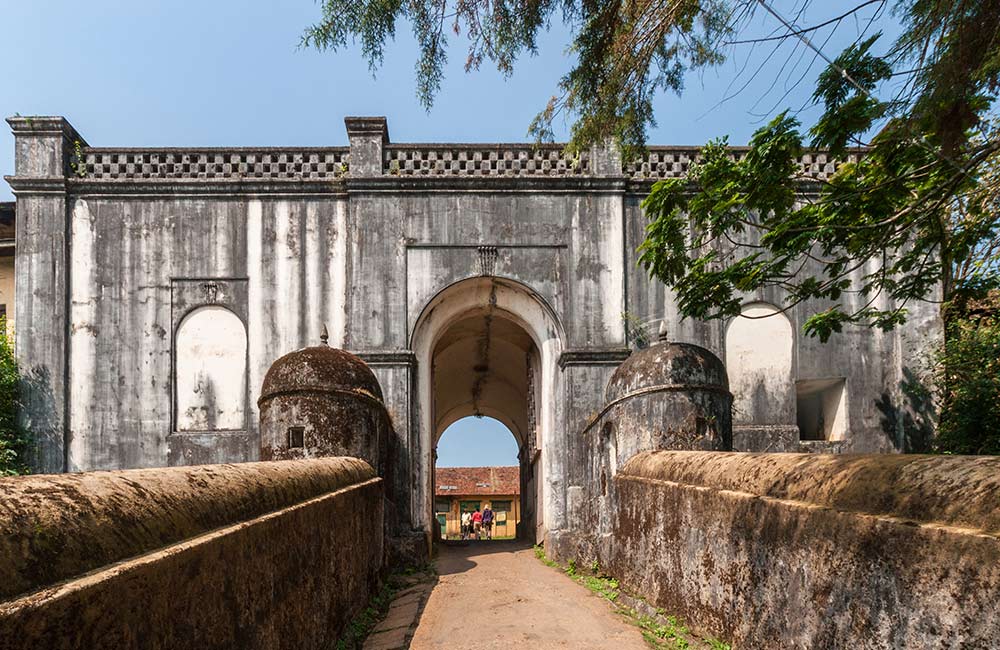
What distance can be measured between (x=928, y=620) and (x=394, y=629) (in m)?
4.65

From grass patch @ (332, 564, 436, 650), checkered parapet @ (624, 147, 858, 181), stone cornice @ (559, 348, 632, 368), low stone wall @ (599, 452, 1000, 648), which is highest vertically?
checkered parapet @ (624, 147, 858, 181)

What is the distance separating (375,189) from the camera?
442 inches

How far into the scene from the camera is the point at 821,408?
1191 centimetres

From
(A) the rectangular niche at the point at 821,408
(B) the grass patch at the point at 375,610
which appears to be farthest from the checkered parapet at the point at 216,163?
(A) the rectangular niche at the point at 821,408

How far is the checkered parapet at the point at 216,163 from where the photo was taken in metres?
11.4

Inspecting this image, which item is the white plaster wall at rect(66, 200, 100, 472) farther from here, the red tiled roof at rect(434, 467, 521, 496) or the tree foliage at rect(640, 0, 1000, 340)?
the red tiled roof at rect(434, 467, 521, 496)

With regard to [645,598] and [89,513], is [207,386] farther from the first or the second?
[89,513]

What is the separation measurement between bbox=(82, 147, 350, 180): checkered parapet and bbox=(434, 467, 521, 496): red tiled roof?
18709 millimetres

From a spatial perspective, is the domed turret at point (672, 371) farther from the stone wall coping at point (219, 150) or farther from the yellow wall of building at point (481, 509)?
the yellow wall of building at point (481, 509)

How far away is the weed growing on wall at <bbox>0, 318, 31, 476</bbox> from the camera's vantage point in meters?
10.3

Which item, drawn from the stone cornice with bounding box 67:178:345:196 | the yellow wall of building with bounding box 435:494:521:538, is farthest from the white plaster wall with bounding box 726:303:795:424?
the yellow wall of building with bounding box 435:494:521:538

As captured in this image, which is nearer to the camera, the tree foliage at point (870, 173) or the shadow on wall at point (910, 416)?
the tree foliage at point (870, 173)

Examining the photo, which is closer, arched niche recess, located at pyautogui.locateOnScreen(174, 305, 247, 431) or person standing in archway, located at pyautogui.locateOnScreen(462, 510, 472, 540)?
arched niche recess, located at pyautogui.locateOnScreen(174, 305, 247, 431)

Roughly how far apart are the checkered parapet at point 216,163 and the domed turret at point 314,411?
3.80 meters
